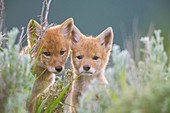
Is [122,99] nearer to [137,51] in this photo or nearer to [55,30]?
[137,51]

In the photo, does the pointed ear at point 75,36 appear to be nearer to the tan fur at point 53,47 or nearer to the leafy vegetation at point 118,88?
the tan fur at point 53,47

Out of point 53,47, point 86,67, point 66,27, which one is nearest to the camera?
point 86,67

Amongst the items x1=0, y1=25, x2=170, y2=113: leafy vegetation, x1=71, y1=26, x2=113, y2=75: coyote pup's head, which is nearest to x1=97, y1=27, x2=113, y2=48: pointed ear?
x1=71, y1=26, x2=113, y2=75: coyote pup's head

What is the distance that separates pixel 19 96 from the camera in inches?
50.6

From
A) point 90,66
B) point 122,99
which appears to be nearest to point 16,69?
point 122,99

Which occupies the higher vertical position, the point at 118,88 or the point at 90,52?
the point at 90,52

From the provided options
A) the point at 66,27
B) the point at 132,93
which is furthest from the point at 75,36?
the point at 132,93

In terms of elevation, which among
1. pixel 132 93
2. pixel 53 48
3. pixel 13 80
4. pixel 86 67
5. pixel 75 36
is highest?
pixel 75 36

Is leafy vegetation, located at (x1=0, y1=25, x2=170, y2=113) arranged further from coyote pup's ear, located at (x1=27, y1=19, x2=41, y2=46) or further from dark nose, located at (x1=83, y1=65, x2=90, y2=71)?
dark nose, located at (x1=83, y1=65, x2=90, y2=71)

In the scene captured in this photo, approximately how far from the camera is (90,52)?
8.16 ft

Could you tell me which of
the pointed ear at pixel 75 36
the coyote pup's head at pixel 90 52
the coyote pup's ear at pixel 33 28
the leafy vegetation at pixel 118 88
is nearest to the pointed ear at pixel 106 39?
the coyote pup's head at pixel 90 52

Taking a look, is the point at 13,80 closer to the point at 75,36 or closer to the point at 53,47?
the point at 53,47

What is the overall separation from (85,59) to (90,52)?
0.35 ft

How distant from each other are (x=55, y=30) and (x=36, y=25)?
0.26 metres
